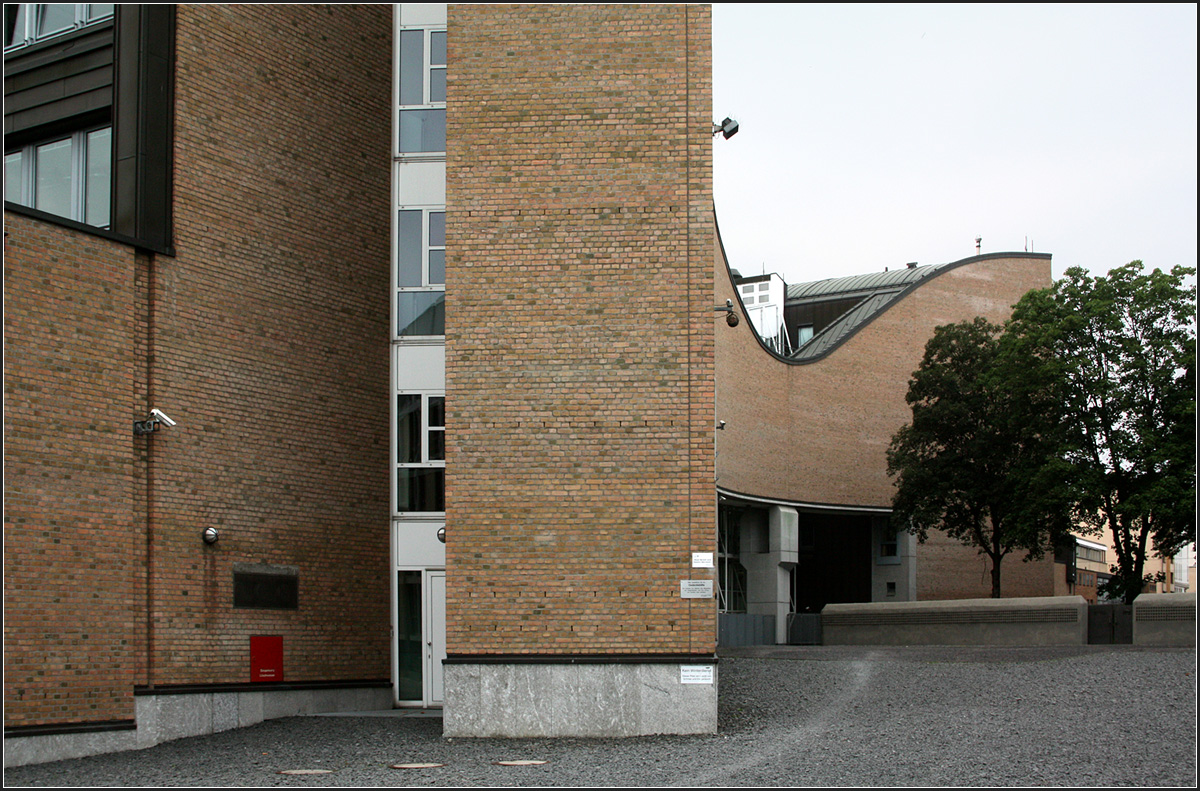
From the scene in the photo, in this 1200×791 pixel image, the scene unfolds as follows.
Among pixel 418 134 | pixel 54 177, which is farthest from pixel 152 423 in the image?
pixel 418 134

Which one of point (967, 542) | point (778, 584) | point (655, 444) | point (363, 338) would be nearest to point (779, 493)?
point (778, 584)

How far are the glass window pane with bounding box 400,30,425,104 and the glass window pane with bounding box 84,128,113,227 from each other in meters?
4.57

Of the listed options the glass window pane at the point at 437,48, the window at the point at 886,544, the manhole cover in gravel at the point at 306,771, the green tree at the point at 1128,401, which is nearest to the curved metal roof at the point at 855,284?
the window at the point at 886,544

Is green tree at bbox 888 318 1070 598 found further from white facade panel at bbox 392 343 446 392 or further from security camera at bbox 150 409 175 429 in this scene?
security camera at bbox 150 409 175 429

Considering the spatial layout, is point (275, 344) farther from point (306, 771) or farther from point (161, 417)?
point (306, 771)

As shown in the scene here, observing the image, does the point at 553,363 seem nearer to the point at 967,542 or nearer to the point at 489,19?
the point at 489,19

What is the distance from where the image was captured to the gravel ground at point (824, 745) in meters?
12.1

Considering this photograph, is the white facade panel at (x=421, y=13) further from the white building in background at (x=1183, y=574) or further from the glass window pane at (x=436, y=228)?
the white building in background at (x=1183, y=574)

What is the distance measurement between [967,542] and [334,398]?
83.8 ft

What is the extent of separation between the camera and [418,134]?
1997 cm

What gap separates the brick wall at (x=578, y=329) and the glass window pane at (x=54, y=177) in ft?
21.5

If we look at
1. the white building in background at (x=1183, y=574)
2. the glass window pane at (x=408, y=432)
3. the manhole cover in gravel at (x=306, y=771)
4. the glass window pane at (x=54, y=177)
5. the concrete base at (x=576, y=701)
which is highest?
the glass window pane at (x=54, y=177)

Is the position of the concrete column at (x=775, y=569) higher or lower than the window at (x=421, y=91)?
lower

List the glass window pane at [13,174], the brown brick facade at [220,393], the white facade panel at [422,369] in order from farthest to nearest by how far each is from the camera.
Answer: the white facade panel at [422,369], the glass window pane at [13,174], the brown brick facade at [220,393]
